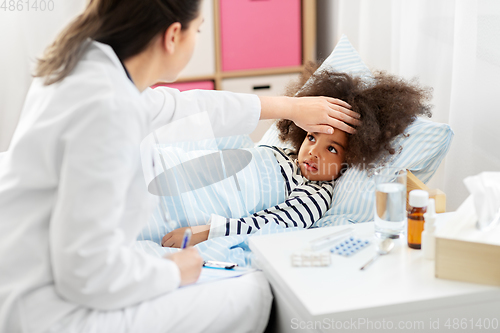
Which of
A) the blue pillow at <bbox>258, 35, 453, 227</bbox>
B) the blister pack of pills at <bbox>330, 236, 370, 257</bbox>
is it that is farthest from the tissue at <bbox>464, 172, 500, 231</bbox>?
the blue pillow at <bbox>258, 35, 453, 227</bbox>

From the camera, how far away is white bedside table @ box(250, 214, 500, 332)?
28.6 inches

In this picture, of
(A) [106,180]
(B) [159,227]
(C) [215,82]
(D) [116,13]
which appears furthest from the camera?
(C) [215,82]

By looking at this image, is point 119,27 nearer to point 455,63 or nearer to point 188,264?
point 188,264

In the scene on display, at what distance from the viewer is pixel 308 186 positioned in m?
1.38

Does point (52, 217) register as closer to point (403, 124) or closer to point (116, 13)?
point (116, 13)

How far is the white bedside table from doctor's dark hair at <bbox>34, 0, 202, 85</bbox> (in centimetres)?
44

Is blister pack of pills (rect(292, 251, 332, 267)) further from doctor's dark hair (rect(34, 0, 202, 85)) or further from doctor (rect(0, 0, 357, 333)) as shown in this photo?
doctor's dark hair (rect(34, 0, 202, 85))

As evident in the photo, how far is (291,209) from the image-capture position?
4.22 feet

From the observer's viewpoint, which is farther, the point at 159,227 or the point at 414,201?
the point at 159,227

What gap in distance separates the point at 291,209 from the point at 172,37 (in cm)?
60

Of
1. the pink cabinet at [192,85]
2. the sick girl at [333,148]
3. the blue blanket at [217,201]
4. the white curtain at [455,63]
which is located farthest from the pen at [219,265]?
the pink cabinet at [192,85]

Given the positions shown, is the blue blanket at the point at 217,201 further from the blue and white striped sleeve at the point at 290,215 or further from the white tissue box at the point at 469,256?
the white tissue box at the point at 469,256

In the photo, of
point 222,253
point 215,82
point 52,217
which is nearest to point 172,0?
point 52,217

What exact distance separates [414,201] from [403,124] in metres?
0.47
